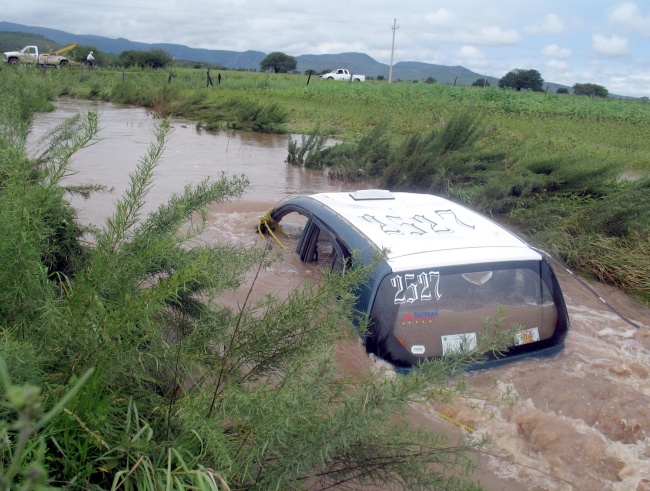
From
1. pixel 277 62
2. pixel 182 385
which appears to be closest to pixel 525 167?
pixel 182 385

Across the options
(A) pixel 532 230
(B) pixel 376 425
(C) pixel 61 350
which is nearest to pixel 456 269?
(B) pixel 376 425

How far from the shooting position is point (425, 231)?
186 inches

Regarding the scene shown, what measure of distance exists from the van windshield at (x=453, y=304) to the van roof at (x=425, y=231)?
0.09 meters

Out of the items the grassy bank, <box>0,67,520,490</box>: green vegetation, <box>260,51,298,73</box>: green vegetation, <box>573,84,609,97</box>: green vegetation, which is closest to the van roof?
<box>0,67,520,490</box>: green vegetation

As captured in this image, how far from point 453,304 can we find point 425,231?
2.20ft

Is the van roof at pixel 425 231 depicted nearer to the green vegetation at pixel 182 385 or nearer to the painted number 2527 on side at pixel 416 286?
the painted number 2527 on side at pixel 416 286

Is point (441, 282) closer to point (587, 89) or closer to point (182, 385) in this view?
point (182, 385)

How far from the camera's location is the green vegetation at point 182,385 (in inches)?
81.1

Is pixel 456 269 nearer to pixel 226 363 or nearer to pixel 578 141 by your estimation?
pixel 226 363

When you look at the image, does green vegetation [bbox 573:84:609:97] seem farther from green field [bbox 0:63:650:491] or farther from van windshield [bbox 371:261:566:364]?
green field [bbox 0:63:650:491]

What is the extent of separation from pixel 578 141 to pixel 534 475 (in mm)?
18012

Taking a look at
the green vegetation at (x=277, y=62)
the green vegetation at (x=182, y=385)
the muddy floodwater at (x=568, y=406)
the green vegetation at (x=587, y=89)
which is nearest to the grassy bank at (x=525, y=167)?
the muddy floodwater at (x=568, y=406)

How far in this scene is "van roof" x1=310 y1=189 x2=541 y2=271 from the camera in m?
4.27

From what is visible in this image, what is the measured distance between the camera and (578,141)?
65.5 ft
